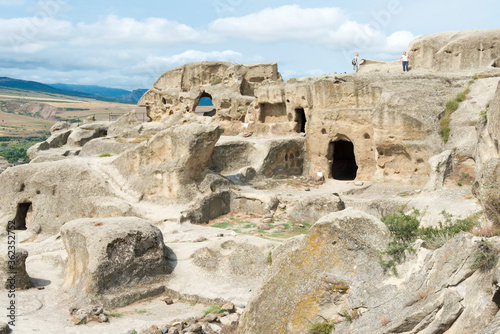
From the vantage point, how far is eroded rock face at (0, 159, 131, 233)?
1645cm

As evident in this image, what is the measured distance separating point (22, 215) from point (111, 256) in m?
9.62

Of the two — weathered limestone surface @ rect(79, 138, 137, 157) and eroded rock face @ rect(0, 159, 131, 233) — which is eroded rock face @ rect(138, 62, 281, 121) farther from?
eroded rock face @ rect(0, 159, 131, 233)

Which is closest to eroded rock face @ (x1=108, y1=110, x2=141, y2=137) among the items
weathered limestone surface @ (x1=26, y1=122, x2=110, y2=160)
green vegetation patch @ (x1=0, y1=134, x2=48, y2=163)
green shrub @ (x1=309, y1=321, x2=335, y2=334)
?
weathered limestone surface @ (x1=26, y1=122, x2=110, y2=160)

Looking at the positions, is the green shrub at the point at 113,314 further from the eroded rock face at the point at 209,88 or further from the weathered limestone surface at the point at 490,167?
the eroded rock face at the point at 209,88

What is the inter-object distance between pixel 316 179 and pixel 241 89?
11.4 meters

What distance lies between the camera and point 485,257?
16.1 feet

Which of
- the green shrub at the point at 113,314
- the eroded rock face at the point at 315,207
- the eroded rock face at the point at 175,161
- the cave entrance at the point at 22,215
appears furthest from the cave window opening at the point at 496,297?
the cave entrance at the point at 22,215

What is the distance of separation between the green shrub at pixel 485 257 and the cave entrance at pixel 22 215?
15.7 metres

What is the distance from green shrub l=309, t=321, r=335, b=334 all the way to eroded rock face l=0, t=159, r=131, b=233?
456 inches

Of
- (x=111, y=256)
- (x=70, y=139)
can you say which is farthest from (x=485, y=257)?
(x=70, y=139)

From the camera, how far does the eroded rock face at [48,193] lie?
16.5 m

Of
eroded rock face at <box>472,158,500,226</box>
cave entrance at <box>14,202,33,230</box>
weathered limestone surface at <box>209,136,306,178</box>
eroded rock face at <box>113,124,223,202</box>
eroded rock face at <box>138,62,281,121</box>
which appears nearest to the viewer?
eroded rock face at <box>472,158,500,226</box>

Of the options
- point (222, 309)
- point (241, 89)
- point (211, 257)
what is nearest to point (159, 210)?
point (211, 257)

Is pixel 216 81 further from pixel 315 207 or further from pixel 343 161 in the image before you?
pixel 315 207
